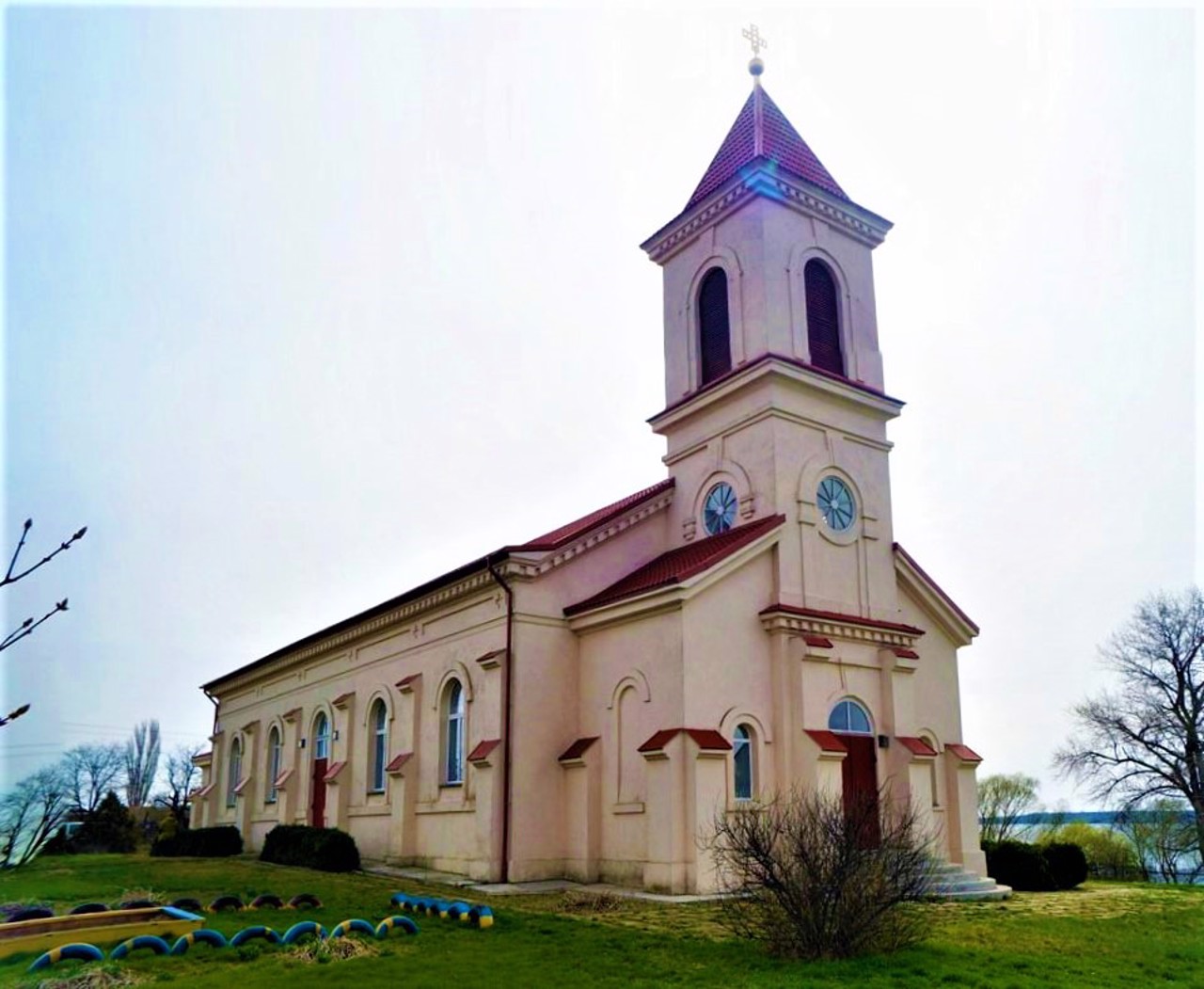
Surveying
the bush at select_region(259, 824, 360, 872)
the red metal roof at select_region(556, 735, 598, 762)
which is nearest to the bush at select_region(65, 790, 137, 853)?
the bush at select_region(259, 824, 360, 872)

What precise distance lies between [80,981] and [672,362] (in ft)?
61.3

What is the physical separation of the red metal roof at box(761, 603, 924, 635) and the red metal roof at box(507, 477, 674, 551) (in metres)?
4.60

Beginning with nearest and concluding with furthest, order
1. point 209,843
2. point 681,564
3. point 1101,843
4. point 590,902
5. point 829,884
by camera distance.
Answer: point 829,884 → point 590,902 → point 681,564 → point 209,843 → point 1101,843

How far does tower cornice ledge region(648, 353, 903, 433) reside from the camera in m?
21.9

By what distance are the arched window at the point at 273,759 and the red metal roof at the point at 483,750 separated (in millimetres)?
16989

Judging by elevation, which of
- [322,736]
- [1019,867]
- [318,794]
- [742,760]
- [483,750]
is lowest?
[1019,867]

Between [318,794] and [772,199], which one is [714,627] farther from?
[318,794]

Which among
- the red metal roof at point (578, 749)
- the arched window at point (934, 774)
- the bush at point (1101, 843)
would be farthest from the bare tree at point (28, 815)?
the bush at point (1101, 843)

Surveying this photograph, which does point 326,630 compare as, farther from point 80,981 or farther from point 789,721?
point 80,981

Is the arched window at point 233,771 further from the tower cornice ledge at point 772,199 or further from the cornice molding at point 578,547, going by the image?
the tower cornice ledge at point 772,199

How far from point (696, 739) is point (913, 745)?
5.75 metres

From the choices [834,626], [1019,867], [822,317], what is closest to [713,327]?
[822,317]

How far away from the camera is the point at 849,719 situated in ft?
67.8

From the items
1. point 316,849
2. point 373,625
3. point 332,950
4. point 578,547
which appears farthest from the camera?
point 373,625
